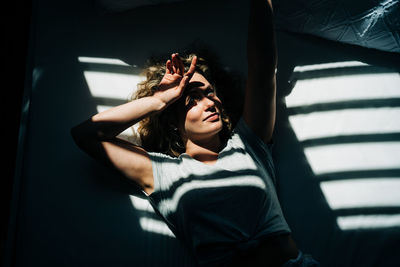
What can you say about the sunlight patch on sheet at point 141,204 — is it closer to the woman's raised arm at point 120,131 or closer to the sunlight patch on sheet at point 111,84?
the woman's raised arm at point 120,131

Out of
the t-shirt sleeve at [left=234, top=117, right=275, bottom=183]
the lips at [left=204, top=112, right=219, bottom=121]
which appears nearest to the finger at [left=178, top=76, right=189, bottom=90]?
the lips at [left=204, top=112, right=219, bottom=121]

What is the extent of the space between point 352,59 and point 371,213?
65 cm

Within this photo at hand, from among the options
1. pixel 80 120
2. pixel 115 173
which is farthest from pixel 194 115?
pixel 80 120

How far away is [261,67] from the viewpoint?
2.87 feet

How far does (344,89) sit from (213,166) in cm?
68

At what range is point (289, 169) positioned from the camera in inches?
42.9

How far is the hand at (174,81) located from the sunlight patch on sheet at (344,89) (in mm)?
481

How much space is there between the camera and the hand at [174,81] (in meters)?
0.94

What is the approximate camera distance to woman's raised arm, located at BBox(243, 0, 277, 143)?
854 millimetres

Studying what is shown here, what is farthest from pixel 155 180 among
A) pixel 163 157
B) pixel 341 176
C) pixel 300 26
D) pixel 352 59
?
pixel 352 59

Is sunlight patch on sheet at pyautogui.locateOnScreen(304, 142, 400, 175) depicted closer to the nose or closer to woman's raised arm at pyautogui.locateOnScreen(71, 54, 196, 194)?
the nose

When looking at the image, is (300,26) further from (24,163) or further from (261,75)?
(24,163)

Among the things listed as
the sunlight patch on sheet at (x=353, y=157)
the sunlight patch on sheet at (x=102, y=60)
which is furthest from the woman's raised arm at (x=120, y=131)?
the sunlight patch on sheet at (x=353, y=157)

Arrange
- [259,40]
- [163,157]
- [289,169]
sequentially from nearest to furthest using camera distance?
1. [259,40]
2. [163,157]
3. [289,169]
